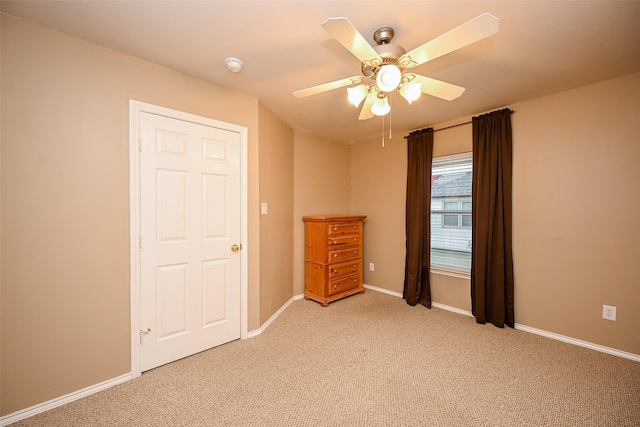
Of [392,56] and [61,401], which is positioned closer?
[392,56]

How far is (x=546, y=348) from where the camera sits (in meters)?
2.33

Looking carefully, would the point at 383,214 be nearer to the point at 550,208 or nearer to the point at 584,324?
the point at 550,208

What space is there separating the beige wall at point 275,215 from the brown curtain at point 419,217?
1.62m

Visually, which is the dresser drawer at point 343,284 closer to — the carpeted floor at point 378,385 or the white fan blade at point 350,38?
the carpeted floor at point 378,385

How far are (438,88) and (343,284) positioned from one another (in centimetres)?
269

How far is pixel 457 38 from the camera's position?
1.14m

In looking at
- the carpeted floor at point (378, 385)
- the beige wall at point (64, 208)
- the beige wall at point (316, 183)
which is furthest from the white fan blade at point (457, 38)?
the beige wall at point (316, 183)

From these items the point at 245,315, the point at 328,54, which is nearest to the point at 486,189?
the point at 328,54

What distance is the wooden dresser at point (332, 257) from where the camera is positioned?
11.1 feet

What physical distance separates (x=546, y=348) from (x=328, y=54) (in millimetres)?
3142

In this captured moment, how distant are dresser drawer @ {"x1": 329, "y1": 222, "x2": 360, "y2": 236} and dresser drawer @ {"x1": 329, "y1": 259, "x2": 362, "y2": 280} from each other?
43 cm

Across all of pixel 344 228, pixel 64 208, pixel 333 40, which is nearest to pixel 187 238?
pixel 64 208

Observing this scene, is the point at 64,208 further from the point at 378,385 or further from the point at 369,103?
the point at 378,385

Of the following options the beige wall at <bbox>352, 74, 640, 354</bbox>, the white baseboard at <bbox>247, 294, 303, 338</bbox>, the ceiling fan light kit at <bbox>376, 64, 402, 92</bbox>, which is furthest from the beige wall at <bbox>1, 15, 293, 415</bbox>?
the beige wall at <bbox>352, 74, 640, 354</bbox>
